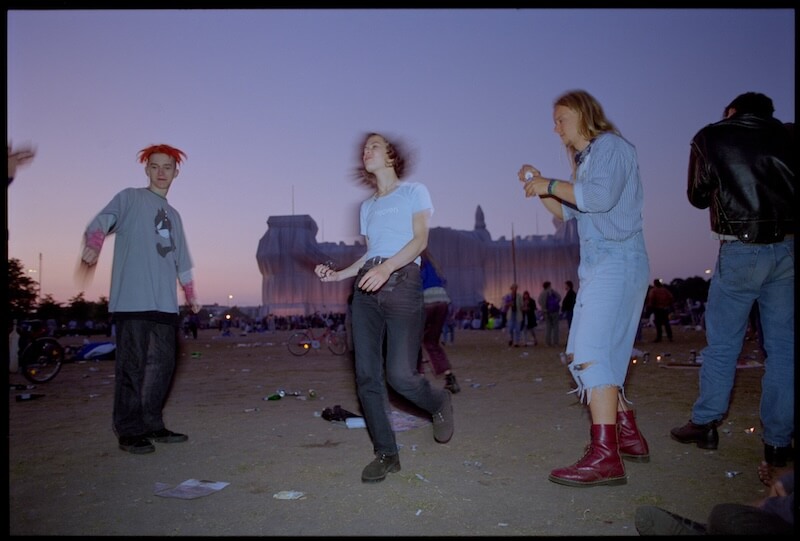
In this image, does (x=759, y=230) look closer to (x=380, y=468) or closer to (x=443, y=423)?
(x=443, y=423)

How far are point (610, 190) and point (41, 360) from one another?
8906mm

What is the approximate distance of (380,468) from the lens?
301 cm

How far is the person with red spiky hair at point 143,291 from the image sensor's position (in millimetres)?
3797

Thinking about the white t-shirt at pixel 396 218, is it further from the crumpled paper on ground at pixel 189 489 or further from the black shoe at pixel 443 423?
the crumpled paper on ground at pixel 189 489

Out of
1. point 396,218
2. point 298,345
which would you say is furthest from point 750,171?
point 298,345

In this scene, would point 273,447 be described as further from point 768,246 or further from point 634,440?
point 768,246

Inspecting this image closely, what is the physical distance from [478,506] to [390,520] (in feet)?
1.27

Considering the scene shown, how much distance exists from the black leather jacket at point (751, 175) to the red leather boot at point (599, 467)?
1225mm

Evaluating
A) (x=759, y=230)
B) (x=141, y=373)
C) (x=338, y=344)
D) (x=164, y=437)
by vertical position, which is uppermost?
(x=759, y=230)

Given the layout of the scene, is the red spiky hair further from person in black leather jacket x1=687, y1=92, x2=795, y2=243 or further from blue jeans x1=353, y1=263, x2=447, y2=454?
person in black leather jacket x1=687, y1=92, x2=795, y2=243

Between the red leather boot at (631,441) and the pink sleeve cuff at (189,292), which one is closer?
the red leather boot at (631,441)

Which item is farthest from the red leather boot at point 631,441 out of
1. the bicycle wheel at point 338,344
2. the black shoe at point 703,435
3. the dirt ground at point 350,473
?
the bicycle wheel at point 338,344

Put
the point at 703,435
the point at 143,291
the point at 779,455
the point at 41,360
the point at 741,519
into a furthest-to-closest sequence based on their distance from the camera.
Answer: the point at 41,360 < the point at 143,291 < the point at 703,435 < the point at 779,455 < the point at 741,519

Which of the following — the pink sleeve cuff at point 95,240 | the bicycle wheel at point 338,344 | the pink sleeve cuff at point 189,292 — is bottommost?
the bicycle wheel at point 338,344
